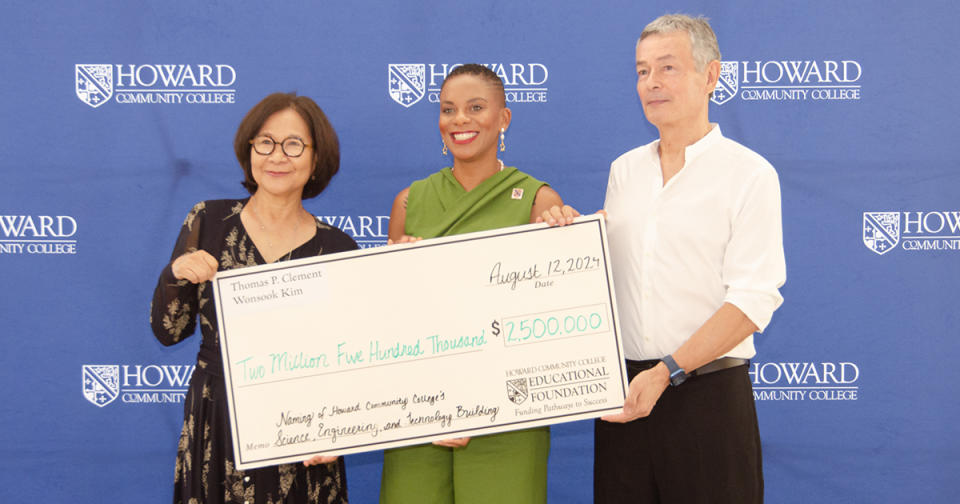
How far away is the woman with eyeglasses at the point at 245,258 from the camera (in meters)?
1.56

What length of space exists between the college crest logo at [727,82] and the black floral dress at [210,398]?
1.73 m

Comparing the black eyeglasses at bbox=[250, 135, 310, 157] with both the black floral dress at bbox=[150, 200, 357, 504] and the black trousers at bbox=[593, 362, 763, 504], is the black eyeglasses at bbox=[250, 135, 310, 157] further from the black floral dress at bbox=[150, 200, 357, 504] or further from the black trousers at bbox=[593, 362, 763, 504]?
the black trousers at bbox=[593, 362, 763, 504]

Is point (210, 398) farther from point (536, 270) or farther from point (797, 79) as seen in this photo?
point (797, 79)

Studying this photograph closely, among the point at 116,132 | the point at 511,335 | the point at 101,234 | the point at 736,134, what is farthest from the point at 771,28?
the point at 101,234

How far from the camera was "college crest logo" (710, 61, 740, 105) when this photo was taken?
8.02 feet

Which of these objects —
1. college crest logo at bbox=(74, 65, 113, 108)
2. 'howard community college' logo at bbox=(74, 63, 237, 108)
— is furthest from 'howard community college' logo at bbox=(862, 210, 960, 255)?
college crest logo at bbox=(74, 65, 113, 108)

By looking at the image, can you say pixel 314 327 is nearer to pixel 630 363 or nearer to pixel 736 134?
pixel 630 363

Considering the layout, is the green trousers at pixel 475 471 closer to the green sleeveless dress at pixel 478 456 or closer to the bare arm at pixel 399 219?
the green sleeveless dress at pixel 478 456

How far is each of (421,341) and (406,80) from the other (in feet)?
4.18

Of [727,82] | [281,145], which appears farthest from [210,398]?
[727,82]

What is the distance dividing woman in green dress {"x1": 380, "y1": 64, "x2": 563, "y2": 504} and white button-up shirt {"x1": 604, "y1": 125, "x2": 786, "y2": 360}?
0.29 metres

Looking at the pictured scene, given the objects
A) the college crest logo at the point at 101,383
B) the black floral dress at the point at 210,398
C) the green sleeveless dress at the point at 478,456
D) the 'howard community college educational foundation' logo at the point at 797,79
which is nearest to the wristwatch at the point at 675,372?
the green sleeveless dress at the point at 478,456

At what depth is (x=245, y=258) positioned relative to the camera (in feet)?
5.22

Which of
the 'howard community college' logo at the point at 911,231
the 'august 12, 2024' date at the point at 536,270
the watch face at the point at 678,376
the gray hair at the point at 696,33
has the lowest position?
the watch face at the point at 678,376
